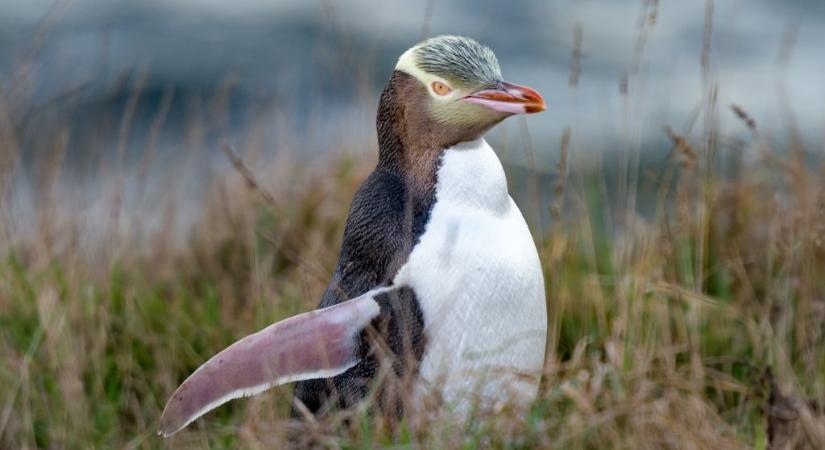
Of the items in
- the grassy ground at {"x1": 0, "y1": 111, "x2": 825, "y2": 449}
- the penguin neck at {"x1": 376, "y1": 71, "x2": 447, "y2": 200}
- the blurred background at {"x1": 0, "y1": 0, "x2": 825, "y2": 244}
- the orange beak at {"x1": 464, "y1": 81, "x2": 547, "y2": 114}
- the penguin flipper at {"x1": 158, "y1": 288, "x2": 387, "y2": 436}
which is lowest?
the blurred background at {"x1": 0, "y1": 0, "x2": 825, "y2": 244}

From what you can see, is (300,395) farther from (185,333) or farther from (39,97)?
(39,97)

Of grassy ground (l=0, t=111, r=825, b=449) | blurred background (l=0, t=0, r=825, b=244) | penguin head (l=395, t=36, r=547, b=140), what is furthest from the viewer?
blurred background (l=0, t=0, r=825, b=244)

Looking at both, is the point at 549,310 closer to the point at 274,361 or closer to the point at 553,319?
the point at 553,319

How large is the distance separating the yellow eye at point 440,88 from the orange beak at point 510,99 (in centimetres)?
5

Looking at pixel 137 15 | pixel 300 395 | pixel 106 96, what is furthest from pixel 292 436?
pixel 137 15

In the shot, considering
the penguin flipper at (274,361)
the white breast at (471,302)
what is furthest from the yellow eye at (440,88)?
the penguin flipper at (274,361)

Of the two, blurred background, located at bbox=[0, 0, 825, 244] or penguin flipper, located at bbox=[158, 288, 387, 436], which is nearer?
penguin flipper, located at bbox=[158, 288, 387, 436]

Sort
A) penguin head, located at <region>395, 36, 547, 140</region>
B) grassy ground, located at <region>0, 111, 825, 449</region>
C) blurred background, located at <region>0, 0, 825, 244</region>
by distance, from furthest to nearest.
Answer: blurred background, located at <region>0, 0, 825, 244</region>, penguin head, located at <region>395, 36, 547, 140</region>, grassy ground, located at <region>0, 111, 825, 449</region>

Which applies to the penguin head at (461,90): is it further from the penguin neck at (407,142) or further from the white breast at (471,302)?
the white breast at (471,302)

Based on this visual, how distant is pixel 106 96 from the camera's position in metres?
4.98

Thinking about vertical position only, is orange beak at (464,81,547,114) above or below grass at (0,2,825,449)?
above

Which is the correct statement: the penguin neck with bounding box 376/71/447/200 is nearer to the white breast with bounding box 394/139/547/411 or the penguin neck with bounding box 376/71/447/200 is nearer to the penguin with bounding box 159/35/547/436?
the penguin with bounding box 159/35/547/436

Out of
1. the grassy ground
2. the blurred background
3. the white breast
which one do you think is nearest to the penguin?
the white breast

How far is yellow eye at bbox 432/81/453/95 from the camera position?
298 cm
